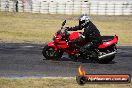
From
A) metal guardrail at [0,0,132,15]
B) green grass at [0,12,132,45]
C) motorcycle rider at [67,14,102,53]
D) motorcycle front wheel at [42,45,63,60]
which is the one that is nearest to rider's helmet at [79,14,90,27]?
motorcycle rider at [67,14,102,53]

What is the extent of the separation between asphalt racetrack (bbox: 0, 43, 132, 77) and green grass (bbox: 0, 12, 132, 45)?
5655mm

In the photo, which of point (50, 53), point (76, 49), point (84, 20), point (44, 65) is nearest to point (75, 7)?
point (50, 53)

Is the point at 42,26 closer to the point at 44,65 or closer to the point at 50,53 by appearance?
Result: the point at 50,53

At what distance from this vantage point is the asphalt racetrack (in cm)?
1368

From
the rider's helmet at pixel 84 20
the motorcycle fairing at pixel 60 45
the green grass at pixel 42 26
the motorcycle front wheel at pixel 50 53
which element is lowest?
the green grass at pixel 42 26

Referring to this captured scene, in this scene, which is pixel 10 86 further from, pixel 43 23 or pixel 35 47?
pixel 43 23

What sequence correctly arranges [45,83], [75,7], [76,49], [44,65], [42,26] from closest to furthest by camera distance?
[45,83], [44,65], [76,49], [42,26], [75,7]

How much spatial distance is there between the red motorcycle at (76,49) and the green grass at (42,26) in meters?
6.98

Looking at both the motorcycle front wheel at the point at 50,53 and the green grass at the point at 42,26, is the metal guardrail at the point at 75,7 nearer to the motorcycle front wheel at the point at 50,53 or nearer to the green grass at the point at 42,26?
the green grass at the point at 42,26

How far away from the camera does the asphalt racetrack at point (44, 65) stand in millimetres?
13681

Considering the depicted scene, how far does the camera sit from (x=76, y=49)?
16.3 metres

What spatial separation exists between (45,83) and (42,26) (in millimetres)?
20455

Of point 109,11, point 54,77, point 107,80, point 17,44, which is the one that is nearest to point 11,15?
point 109,11

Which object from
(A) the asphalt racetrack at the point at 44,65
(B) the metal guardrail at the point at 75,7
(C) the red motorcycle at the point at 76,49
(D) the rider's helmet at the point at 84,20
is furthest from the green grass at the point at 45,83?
(B) the metal guardrail at the point at 75,7
